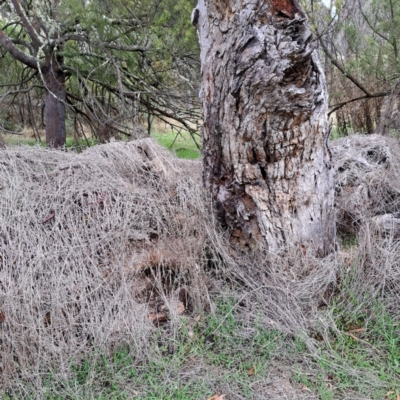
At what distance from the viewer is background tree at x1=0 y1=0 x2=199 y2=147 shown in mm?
4578

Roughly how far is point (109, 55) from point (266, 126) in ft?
9.93

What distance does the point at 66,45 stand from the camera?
505cm

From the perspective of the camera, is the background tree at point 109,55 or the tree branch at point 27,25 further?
the background tree at point 109,55

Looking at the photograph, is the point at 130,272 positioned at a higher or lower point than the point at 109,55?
lower

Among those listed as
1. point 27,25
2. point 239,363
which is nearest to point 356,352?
point 239,363

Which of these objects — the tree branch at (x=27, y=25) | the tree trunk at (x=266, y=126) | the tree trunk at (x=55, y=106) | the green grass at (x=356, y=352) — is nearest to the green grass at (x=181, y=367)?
the green grass at (x=356, y=352)

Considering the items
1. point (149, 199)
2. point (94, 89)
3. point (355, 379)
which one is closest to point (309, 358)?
point (355, 379)

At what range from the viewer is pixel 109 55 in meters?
4.82

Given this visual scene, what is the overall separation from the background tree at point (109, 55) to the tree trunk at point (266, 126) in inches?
78.6

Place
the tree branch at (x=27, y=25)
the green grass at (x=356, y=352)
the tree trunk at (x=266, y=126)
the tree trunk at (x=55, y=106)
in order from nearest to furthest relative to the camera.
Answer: the green grass at (x=356, y=352)
the tree trunk at (x=266, y=126)
the tree branch at (x=27, y=25)
the tree trunk at (x=55, y=106)

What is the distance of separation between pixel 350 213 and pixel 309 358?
5.30ft

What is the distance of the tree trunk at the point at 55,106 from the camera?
5902mm

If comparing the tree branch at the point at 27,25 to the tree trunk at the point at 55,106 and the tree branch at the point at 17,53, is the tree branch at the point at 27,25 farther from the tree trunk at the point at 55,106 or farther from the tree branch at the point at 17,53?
the tree trunk at the point at 55,106

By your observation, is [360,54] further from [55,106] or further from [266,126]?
[55,106]
